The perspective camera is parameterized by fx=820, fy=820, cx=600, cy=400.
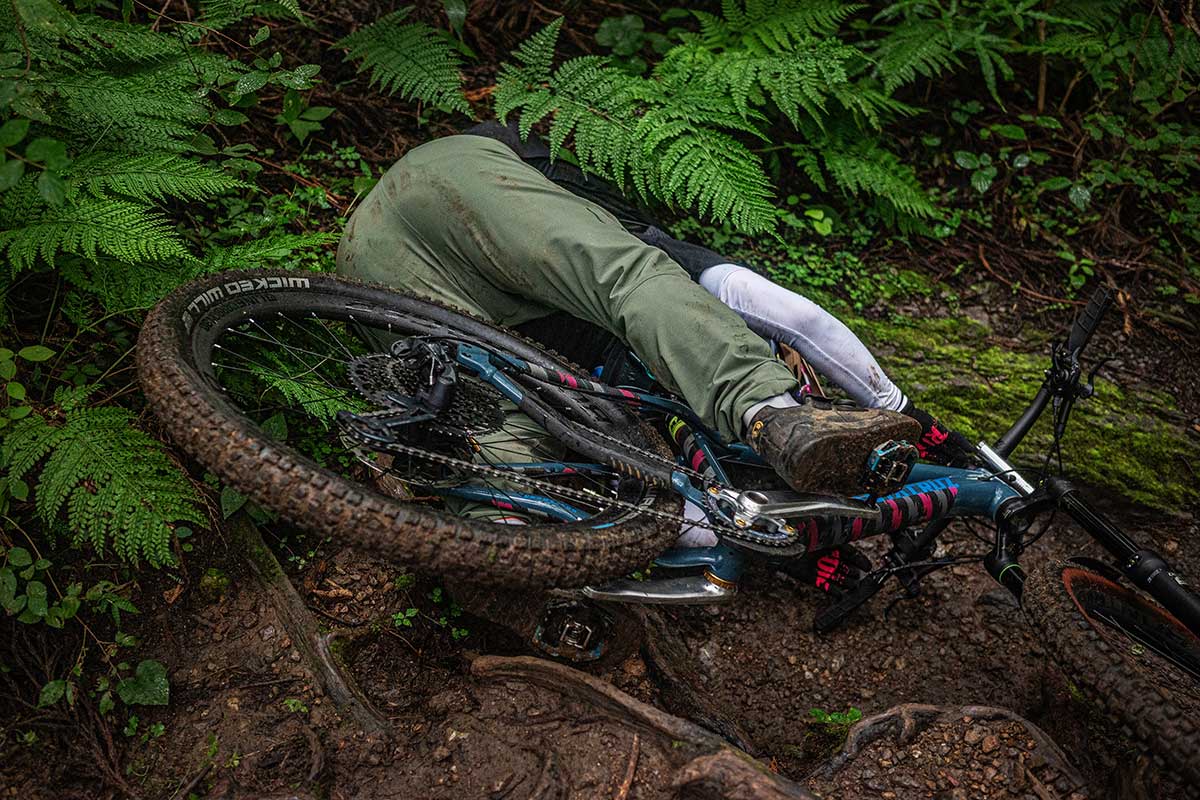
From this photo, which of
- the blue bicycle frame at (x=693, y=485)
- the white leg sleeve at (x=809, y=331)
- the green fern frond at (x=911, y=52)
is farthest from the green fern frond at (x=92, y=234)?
the green fern frond at (x=911, y=52)

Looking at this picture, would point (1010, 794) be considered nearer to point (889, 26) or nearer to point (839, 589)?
point (839, 589)

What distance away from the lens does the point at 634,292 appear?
8.52ft

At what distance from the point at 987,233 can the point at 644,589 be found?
3.38 metres

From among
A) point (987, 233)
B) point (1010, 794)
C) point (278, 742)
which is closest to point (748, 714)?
point (1010, 794)

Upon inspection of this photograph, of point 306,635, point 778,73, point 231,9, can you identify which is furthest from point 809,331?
point 231,9

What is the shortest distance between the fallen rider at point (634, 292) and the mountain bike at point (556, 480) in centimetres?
14

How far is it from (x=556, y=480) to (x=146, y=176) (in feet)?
5.53

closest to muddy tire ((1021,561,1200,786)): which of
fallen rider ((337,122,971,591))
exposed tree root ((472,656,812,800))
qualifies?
fallen rider ((337,122,971,591))

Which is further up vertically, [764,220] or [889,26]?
[889,26]

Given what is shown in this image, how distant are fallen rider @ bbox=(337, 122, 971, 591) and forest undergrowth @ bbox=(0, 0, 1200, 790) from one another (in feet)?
1.31

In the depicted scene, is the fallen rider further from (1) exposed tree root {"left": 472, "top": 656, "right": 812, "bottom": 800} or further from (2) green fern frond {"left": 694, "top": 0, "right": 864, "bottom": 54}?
(2) green fern frond {"left": 694, "top": 0, "right": 864, "bottom": 54}

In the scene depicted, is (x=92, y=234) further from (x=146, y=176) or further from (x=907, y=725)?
(x=907, y=725)

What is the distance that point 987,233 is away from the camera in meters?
4.68

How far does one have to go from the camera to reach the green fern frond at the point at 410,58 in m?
3.63
